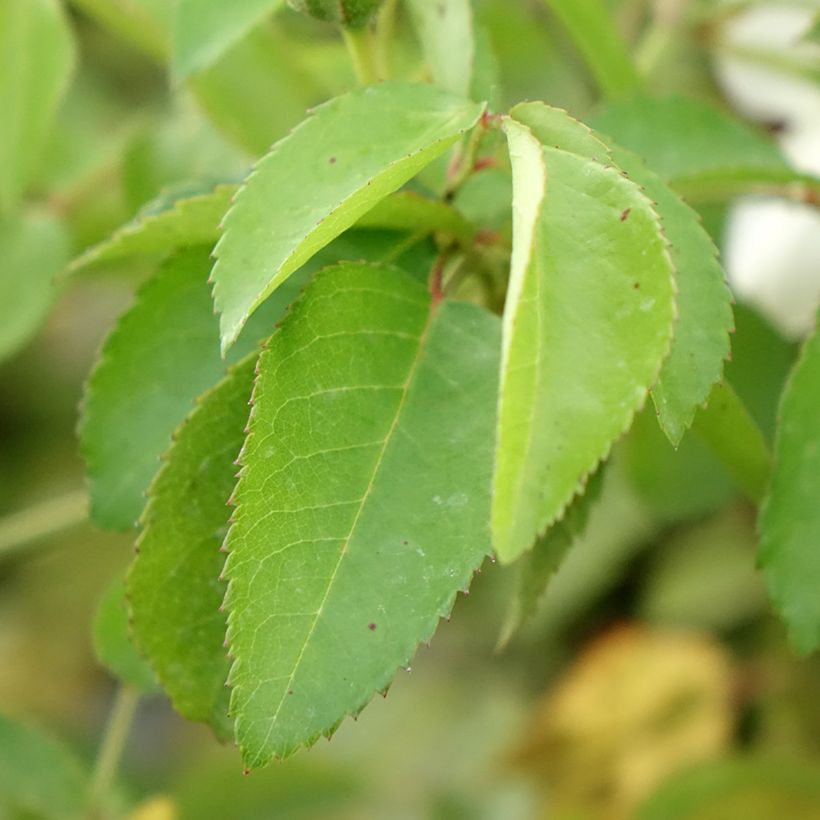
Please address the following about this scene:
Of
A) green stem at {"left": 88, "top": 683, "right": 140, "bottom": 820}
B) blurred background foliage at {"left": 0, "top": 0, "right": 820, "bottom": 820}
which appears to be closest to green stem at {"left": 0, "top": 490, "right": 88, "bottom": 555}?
blurred background foliage at {"left": 0, "top": 0, "right": 820, "bottom": 820}

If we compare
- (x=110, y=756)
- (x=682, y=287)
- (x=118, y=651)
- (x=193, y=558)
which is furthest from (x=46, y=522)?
(x=682, y=287)

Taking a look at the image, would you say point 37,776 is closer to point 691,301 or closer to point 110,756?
point 110,756

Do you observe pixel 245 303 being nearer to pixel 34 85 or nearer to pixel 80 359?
pixel 34 85

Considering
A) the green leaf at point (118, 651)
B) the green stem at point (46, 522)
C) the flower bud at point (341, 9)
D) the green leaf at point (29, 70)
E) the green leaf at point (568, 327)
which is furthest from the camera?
the green stem at point (46, 522)

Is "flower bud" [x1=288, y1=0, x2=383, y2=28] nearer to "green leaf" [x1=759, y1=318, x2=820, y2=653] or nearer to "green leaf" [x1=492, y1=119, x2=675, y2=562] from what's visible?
"green leaf" [x1=492, y1=119, x2=675, y2=562]

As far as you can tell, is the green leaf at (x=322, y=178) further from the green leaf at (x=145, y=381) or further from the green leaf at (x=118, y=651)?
the green leaf at (x=118, y=651)

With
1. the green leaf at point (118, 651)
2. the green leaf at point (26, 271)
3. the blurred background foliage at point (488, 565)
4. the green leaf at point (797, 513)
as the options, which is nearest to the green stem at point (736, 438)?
the green leaf at point (797, 513)
